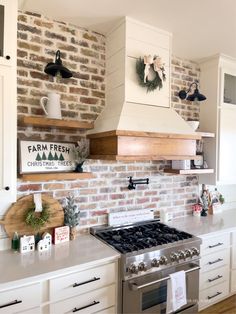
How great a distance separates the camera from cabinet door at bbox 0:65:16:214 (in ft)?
5.07

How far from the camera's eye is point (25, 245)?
181 centimetres

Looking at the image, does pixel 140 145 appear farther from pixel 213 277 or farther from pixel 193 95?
pixel 213 277

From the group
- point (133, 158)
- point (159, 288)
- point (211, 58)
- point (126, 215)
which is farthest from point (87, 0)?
point (159, 288)

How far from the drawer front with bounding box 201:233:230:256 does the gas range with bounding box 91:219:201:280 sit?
7.7 inches

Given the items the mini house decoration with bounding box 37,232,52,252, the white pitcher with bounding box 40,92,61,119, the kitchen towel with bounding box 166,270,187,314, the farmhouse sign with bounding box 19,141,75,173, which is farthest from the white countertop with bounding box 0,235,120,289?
the white pitcher with bounding box 40,92,61,119

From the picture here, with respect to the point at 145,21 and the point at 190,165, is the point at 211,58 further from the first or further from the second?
the point at 190,165

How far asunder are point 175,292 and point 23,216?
4.52ft

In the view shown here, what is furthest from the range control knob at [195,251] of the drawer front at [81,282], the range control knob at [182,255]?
the drawer front at [81,282]

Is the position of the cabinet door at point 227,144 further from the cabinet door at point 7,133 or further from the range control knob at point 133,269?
the cabinet door at point 7,133

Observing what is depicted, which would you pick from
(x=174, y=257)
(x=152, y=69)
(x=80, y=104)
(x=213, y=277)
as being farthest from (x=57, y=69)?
(x=213, y=277)

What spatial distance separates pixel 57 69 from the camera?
6.07 ft

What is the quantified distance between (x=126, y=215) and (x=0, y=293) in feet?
4.24

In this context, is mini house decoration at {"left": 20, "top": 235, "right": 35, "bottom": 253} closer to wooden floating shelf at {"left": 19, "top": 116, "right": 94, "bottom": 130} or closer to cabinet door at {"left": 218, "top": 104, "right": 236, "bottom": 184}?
wooden floating shelf at {"left": 19, "top": 116, "right": 94, "bottom": 130}

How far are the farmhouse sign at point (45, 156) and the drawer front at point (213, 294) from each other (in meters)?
1.79
